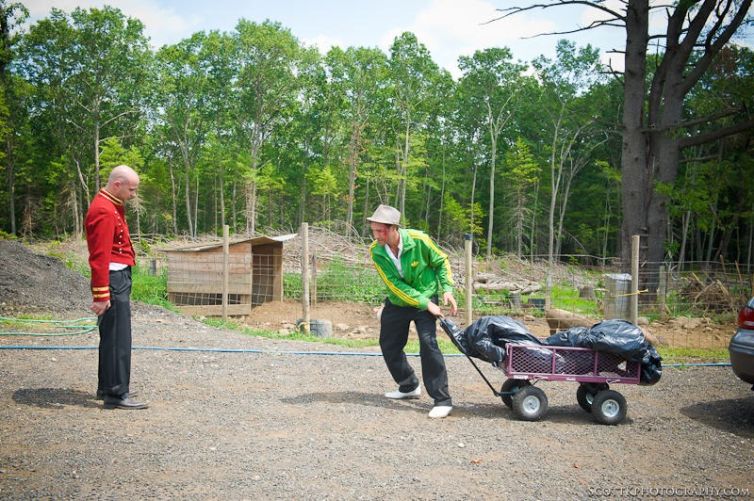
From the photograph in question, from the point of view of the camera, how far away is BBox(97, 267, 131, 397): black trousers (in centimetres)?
521

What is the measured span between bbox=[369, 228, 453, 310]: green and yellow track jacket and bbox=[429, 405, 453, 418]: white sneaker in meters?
0.99

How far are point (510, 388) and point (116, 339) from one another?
144 inches

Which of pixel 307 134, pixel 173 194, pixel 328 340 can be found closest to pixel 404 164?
pixel 307 134

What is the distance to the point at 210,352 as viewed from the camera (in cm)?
820

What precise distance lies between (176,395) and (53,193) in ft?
154

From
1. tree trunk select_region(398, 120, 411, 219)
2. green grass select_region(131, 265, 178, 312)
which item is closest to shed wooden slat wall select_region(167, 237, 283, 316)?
green grass select_region(131, 265, 178, 312)

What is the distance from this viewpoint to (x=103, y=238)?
5039 mm

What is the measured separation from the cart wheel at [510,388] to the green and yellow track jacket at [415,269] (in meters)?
1.13

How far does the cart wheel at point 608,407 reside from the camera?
17.8 feet

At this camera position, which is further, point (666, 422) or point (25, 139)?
point (25, 139)

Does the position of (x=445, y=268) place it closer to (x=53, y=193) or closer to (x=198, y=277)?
(x=198, y=277)

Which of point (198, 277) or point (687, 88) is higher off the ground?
point (687, 88)

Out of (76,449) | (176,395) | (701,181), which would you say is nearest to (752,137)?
(701,181)

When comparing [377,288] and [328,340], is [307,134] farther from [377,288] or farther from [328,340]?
[328,340]
